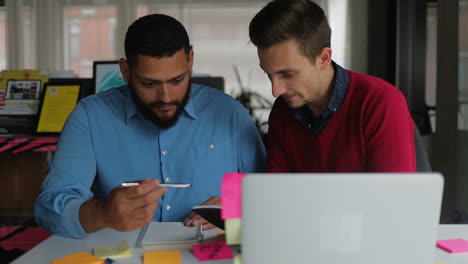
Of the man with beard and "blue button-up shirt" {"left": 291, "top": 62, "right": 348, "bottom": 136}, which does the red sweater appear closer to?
"blue button-up shirt" {"left": 291, "top": 62, "right": 348, "bottom": 136}

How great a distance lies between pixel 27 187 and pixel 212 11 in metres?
3.21

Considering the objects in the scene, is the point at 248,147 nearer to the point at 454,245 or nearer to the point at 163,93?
the point at 163,93

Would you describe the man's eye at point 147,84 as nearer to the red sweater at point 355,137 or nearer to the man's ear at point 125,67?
the man's ear at point 125,67

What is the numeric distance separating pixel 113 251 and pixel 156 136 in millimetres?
535

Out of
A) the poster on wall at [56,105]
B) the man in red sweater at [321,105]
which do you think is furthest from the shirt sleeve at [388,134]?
the poster on wall at [56,105]

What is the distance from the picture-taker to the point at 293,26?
1.26 m

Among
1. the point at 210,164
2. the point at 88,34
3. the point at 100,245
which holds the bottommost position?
the point at 100,245

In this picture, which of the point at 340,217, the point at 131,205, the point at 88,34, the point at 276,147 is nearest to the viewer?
the point at 340,217

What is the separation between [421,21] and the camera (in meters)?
3.92

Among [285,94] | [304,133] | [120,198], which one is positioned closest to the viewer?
[120,198]

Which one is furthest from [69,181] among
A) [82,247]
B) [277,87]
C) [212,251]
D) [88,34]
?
[88,34]

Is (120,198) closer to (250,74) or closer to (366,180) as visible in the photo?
(366,180)

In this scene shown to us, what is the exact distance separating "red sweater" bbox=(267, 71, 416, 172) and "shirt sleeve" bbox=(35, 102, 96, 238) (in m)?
0.54

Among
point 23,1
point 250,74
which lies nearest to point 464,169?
point 250,74
